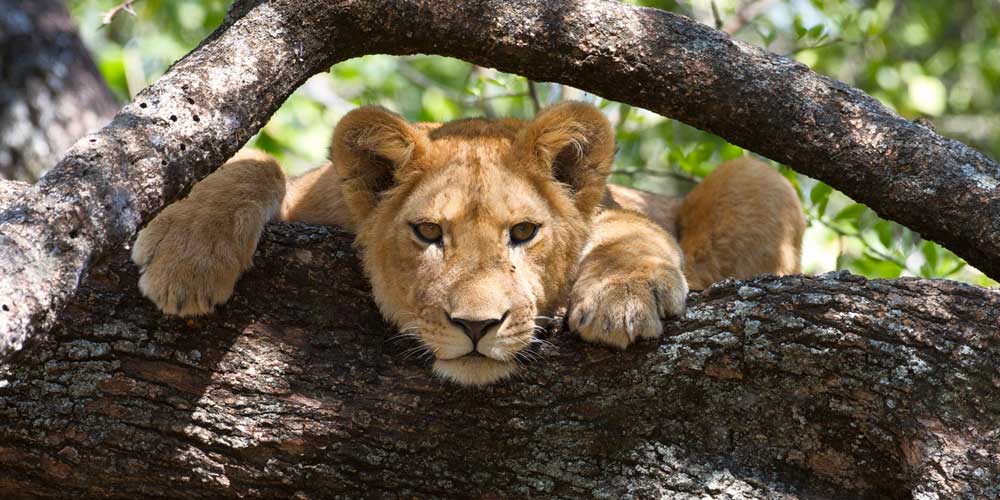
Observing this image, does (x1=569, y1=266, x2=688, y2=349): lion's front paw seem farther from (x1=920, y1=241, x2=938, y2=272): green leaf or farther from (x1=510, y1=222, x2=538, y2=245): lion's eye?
(x1=920, y1=241, x2=938, y2=272): green leaf

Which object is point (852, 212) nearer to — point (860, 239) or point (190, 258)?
point (860, 239)

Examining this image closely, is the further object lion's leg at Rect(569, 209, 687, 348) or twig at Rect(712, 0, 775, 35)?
twig at Rect(712, 0, 775, 35)

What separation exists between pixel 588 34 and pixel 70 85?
444 centimetres

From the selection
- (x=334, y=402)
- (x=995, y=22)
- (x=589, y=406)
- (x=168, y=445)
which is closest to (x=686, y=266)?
(x=589, y=406)

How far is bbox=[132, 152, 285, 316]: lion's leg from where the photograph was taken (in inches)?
150

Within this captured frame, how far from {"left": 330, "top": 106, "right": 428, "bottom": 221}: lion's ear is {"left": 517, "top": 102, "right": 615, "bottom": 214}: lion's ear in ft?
1.65

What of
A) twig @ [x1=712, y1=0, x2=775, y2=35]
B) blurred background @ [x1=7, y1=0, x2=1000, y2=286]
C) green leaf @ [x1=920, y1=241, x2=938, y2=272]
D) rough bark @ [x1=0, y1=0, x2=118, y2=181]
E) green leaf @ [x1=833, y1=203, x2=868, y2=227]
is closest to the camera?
green leaf @ [x1=920, y1=241, x2=938, y2=272]

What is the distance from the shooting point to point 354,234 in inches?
176

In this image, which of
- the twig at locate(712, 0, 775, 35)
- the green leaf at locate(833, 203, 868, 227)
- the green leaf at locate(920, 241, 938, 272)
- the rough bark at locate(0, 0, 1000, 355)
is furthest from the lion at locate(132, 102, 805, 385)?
the twig at locate(712, 0, 775, 35)

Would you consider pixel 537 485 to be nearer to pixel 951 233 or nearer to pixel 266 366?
pixel 266 366

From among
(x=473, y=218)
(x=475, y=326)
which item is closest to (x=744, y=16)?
(x=473, y=218)

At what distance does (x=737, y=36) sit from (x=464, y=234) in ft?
17.6

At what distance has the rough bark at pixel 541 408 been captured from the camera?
3.52 m

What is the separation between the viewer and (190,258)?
12.9 ft
